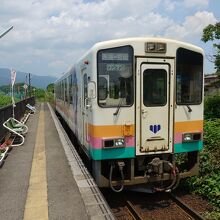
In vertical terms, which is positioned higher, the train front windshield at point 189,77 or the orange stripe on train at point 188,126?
the train front windshield at point 189,77

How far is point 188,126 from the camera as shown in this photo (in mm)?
7586

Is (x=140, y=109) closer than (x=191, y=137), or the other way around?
(x=140, y=109)

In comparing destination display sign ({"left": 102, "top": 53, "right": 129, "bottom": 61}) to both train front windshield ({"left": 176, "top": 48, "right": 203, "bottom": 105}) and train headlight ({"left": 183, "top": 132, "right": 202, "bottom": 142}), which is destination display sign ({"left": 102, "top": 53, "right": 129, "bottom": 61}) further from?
train headlight ({"left": 183, "top": 132, "right": 202, "bottom": 142})

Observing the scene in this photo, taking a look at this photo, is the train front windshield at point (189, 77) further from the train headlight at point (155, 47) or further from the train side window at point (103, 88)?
the train side window at point (103, 88)

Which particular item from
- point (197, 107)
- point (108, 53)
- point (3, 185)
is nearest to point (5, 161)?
point (3, 185)

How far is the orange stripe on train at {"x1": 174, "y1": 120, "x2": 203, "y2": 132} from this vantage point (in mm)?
7441

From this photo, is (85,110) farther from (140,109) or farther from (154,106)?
(154,106)

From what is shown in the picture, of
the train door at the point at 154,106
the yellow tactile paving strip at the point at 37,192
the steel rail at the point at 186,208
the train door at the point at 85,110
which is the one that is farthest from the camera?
the train door at the point at 85,110

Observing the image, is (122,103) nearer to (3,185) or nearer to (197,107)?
(197,107)

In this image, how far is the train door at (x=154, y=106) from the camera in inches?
283

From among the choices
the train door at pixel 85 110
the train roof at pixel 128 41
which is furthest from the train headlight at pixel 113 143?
the train roof at pixel 128 41

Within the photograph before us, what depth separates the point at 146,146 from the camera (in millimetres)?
7273

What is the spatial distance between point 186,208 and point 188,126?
62.3 inches

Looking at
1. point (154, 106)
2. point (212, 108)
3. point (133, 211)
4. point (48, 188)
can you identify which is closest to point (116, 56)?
point (154, 106)
